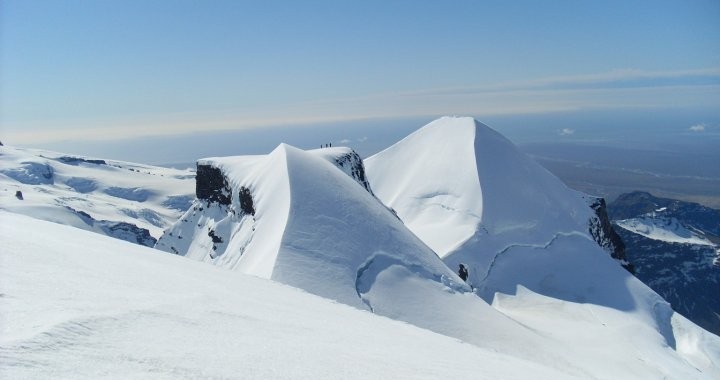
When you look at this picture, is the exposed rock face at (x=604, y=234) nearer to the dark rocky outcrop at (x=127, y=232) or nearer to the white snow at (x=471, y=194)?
the white snow at (x=471, y=194)

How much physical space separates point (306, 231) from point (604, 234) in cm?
5008

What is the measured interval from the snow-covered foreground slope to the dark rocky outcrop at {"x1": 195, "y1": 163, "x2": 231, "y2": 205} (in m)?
35.0

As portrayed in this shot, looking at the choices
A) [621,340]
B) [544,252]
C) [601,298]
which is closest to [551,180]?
[544,252]

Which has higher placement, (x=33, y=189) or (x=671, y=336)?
(x=671, y=336)

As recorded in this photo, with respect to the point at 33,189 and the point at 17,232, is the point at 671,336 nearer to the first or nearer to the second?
the point at 17,232

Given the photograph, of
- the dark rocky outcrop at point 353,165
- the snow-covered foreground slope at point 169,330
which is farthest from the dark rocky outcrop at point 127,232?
the snow-covered foreground slope at point 169,330

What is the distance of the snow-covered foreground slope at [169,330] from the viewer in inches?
237

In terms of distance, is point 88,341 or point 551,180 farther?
point 551,180

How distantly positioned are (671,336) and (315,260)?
128 feet

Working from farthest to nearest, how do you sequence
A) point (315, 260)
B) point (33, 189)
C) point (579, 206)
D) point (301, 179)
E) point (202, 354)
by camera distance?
point (33, 189) → point (579, 206) → point (301, 179) → point (315, 260) → point (202, 354)

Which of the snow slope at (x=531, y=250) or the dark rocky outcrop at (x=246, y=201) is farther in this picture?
the dark rocky outcrop at (x=246, y=201)

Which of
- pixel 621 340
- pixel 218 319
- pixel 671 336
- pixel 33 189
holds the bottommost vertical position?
pixel 33 189

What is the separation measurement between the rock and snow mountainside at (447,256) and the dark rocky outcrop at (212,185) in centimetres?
18

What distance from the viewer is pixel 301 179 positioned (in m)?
38.6
